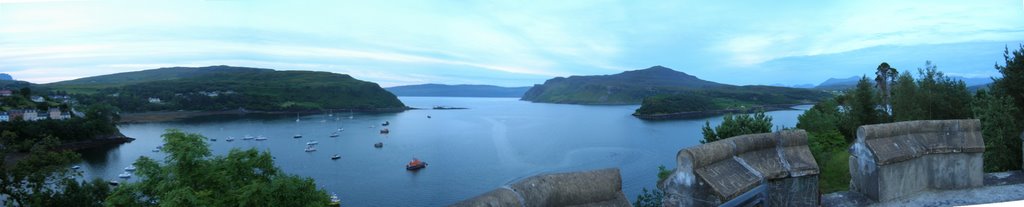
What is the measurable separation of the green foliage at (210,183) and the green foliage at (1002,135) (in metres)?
12.5

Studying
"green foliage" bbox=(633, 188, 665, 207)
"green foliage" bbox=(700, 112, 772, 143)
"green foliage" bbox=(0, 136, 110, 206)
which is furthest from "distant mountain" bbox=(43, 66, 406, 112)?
"green foliage" bbox=(700, 112, 772, 143)

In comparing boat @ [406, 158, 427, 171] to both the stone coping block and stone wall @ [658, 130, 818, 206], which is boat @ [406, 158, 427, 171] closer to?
the stone coping block

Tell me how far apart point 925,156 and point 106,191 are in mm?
25691

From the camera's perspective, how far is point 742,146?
333 centimetres

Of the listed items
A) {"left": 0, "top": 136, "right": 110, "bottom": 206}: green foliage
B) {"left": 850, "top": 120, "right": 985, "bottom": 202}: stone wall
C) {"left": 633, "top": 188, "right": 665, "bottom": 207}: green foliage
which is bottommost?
{"left": 633, "top": 188, "right": 665, "bottom": 207}: green foliage

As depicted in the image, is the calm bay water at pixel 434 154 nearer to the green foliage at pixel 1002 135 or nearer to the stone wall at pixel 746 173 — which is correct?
the green foliage at pixel 1002 135

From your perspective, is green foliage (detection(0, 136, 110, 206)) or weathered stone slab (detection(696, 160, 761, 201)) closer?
weathered stone slab (detection(696, 160, 761, 201))

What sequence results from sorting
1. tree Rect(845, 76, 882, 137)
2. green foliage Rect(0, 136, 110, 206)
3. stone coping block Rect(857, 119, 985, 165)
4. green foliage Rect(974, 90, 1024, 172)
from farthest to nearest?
tree Rect(845, 76, 882, 137)
green foliage Rect(0, 136, 110, 206)
green foliage Rect(974, 90, 1024, 172)
stone coping block Rect(857, 119, 985, 165)

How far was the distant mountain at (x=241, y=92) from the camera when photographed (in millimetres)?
103081

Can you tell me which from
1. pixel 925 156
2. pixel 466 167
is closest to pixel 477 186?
pixel 466 167

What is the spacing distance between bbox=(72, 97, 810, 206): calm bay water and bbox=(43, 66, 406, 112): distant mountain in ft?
81.2

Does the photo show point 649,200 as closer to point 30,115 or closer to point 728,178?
point 728,178

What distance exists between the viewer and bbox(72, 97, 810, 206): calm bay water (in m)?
35.9

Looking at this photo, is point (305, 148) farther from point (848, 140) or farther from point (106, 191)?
point (848, 140)
